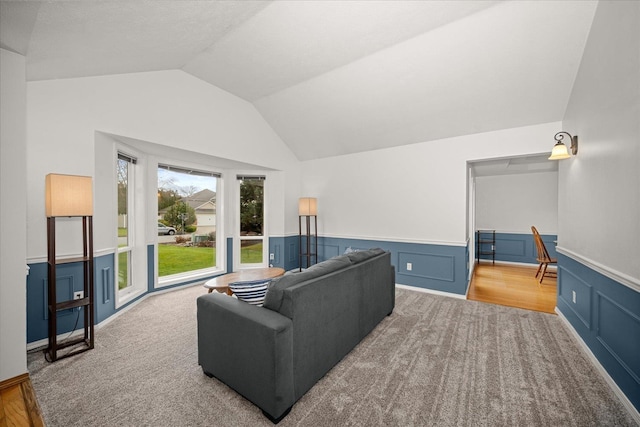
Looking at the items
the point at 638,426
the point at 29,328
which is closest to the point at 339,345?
the point at 638,426

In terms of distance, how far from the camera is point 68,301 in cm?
241

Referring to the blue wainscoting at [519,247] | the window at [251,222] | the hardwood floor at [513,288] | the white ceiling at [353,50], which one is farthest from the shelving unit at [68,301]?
the blue wainscoting at [519,247]

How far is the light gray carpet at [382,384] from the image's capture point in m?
1.61

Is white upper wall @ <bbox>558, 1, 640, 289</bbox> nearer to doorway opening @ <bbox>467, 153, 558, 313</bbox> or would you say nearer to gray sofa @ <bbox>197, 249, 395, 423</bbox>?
gray sofa @ <bbox>197, 249, 395, 423</bbox>

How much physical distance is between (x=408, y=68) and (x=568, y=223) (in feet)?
8.70

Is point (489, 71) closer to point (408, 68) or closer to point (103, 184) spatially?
point (408, 68)

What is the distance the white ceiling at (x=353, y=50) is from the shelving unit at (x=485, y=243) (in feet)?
13.8

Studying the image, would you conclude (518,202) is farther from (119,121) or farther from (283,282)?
(119,121)

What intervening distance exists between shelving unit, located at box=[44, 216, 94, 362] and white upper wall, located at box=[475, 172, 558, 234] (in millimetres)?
8224

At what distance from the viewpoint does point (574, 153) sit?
2820mm

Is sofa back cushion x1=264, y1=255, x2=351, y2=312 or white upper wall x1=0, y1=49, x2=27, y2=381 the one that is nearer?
sofa back cushion x1=264, y1=255, x2=351, y2=312

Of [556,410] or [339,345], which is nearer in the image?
[556,410]

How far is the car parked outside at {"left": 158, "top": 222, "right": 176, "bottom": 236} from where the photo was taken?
4.26 metres

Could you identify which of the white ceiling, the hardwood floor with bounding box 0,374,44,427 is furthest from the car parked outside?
the hardwood floor with bounding box 0,374,44,427
